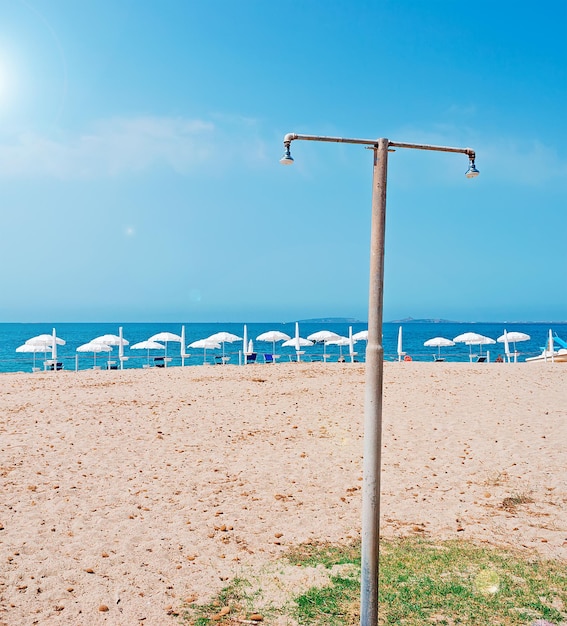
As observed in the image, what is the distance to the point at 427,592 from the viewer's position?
5805mm

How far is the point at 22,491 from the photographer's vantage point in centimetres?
933

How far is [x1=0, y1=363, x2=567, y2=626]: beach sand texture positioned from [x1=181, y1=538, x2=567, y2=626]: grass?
478 millimetres

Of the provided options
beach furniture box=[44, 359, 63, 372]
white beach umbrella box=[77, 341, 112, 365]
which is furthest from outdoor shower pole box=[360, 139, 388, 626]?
white beach umbrella box=[77, 341, 112, 365]

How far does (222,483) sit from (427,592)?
5.02m

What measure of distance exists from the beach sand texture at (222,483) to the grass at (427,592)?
0.48 m

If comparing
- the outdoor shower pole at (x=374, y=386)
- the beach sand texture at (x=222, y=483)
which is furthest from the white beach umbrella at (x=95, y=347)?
the outdoor shower pole at (x=374, y=386)

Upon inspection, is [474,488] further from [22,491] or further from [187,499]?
[22,491]

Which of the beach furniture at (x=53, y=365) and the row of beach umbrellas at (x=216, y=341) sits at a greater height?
the row of beach umbrellas at (x=216, y=341)

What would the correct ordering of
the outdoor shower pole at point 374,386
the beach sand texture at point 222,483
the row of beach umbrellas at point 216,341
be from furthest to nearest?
the row of beach umbrellas at point 216,341
the beach sand texture at point 222,483
the outdoor shower pole at point 374,386

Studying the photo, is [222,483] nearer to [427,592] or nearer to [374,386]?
[427,592]

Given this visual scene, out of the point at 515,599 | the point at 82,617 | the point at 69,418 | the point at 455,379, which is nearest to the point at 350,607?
the point at 515,599

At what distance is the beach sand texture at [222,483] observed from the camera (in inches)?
253

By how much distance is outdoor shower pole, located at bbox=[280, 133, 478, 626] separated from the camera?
4.46 meters

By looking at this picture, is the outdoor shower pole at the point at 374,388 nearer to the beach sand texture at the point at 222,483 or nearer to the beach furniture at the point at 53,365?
the beach sand texture at the point at 222,483
